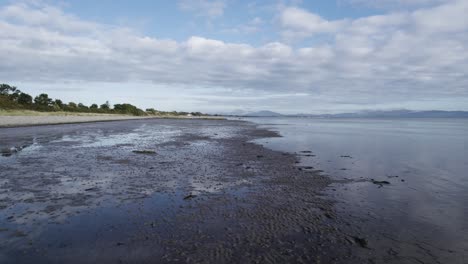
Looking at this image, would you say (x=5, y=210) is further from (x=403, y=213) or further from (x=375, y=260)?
(x=403, y=213)

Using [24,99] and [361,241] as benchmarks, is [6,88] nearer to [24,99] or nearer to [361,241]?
[24,99]

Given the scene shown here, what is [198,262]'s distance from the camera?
20.0 feet

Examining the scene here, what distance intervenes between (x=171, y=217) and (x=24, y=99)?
10820 cm

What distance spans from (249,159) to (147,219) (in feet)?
38.5

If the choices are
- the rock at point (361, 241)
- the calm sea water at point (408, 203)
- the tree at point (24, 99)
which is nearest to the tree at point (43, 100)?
the tree at point (24, 99)

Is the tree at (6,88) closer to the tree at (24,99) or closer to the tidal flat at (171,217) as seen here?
the tree at (24,99)

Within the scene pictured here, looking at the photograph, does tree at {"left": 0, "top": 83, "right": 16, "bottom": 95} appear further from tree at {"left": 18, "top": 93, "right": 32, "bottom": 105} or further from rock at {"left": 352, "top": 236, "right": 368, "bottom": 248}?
rock at {"left": 352, "top": 236, "right": 368, "bottom": 248}

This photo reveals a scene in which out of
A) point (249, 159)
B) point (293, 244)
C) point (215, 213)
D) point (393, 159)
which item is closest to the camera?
point (293, 244)

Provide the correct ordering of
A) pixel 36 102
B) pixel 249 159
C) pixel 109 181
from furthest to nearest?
1. pixel 36 102
2. pixel 249 159
3. pixel 109 181

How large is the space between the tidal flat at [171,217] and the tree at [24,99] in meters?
94.6

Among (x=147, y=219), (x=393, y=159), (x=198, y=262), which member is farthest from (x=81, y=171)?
(x=393, y=159)

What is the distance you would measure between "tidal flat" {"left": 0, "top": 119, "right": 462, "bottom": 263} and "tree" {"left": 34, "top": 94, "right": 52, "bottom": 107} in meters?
99.0

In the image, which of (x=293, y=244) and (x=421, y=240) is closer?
(x=293, y=244)

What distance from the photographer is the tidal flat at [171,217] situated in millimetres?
6457
